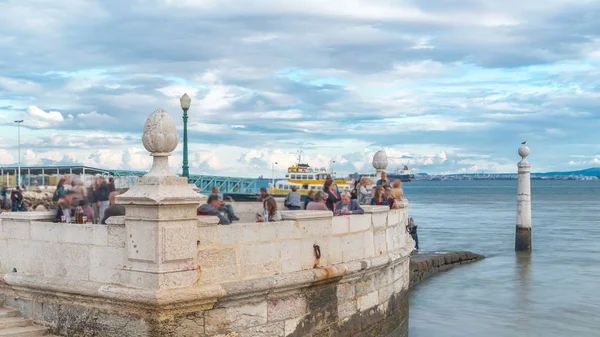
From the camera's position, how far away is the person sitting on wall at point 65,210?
902 cm

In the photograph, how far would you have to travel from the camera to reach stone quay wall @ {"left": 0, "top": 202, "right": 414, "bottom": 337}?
7.41 m

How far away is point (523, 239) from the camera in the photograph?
92.9 feet

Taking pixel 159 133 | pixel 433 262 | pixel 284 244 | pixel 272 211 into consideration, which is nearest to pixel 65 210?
pixel 159 133

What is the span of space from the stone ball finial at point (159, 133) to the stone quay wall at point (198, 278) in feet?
2.74

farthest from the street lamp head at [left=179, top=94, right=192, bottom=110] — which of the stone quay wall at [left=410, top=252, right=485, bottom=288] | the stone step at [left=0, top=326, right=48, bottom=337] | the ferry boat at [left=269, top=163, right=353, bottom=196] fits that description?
the ferry boat at [left=269, top=163, right=353, bottom=196]

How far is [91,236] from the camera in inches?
309

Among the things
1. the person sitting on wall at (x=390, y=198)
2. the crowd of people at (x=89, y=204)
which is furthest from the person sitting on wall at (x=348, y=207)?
the crowd of people at (x=89, y=204)

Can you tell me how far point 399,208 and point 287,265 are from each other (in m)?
4.64

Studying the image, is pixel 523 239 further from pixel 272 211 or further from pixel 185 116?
pixel 272 211

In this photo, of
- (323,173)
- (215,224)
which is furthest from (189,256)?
(323,173)

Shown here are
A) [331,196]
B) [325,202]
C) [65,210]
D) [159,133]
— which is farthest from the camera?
[331,196]

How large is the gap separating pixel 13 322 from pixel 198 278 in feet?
8.59

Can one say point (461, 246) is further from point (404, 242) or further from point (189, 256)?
point (189, 256)

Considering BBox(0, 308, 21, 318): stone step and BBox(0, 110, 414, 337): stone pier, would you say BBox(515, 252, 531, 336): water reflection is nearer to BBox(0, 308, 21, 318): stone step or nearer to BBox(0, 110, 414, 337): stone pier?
BBox(0, 110, 414, 337): stone pier
